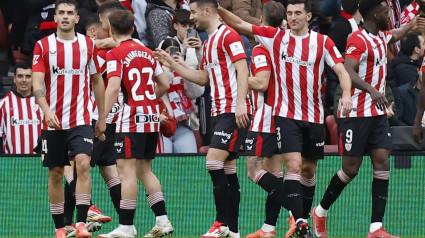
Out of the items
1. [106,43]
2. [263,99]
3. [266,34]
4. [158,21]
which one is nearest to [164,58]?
[266,34]

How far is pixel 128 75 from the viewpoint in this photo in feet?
39.5

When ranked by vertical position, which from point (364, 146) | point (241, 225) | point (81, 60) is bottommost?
point (241, 225)

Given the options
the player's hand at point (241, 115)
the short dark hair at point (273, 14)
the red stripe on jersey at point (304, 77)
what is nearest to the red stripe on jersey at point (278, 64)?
the red stripe on jersey at point (304, 77)

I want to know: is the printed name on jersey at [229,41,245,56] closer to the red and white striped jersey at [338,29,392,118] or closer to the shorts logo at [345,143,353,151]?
the red and white striped jersey at [338,29,392,118]

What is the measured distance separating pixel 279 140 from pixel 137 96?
5.07 ft

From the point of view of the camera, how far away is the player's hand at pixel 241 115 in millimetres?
11312

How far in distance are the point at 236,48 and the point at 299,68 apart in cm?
63

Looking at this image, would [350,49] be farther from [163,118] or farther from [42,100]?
[42,100]

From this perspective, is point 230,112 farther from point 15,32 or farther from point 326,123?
point 15,32

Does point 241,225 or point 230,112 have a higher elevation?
point 230,112

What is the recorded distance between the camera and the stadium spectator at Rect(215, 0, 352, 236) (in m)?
11.4

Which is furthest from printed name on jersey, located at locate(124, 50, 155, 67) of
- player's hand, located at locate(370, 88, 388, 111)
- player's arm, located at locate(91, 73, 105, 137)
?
player's hand, located at locate(370, 88, 388, 111)

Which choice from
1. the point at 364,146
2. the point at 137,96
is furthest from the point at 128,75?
the point at 364,146

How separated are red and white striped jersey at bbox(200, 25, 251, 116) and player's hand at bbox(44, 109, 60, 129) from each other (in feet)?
5.22
